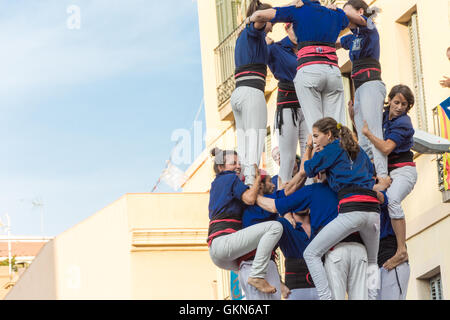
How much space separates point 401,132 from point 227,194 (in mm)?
2258

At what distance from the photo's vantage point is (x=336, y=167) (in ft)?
46.2

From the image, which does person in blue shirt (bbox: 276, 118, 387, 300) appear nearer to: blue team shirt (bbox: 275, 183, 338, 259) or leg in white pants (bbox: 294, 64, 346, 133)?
blue team shirt (bbox: 275, 183, 338, 259)

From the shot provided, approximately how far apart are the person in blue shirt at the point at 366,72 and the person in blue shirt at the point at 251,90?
3.63ft

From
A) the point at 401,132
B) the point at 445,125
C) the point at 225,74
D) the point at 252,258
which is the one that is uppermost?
the point at 225,74

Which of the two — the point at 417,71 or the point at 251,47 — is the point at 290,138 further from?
the point at 417,71

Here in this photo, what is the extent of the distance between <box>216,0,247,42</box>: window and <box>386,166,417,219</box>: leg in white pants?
13.7 meters

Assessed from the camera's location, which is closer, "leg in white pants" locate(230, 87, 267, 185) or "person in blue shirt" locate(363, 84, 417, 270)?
"person in blue shirt" locate(363, 84, 417, 270)

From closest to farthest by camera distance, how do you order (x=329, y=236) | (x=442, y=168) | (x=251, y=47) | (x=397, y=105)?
(x=329, y=236), (x=397, y=105), (x=251, y=47), (x=442, y=168)

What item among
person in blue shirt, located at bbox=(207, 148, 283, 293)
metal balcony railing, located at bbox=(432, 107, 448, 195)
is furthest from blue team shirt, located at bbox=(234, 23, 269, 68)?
metal balcony railing, located at bbox=(432, 107, 448, 195)

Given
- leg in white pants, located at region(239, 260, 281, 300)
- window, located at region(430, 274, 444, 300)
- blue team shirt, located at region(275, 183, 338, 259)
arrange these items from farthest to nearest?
window, located at region(430, 274, 444, 300) < leg in white pants, located at region(239, 260, 281, 300) < blue team shirt, located at region(275, 183, 338, 259)

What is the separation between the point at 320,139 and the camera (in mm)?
14180

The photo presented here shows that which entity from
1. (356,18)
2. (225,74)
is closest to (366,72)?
(356,18)

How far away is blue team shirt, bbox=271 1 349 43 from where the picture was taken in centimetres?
1562

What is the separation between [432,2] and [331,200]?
7.44 meters
